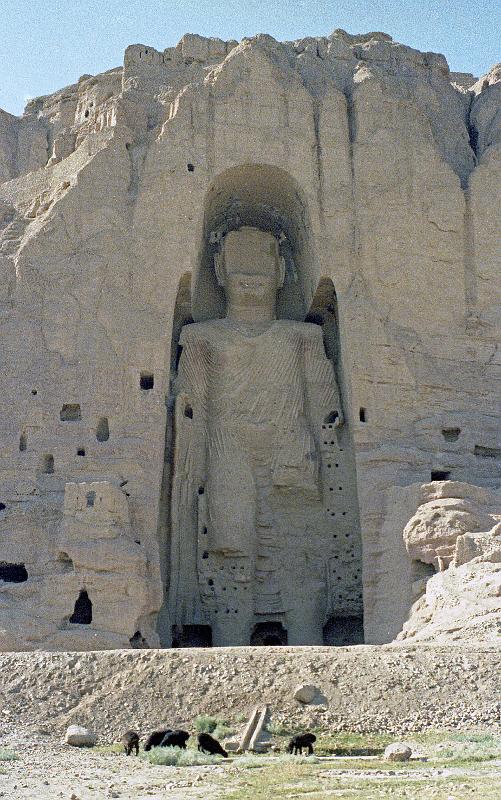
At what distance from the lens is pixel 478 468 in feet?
85.8

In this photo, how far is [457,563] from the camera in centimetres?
2259

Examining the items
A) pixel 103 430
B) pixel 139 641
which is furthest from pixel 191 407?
pixel 139 641

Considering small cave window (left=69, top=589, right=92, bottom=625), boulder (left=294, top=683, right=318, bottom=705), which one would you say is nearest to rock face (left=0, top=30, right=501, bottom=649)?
small cave window (left=69, top=589, right=92, bottom=625)

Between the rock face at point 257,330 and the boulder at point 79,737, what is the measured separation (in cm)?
727

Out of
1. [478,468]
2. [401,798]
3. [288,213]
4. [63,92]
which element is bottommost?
[401,798]

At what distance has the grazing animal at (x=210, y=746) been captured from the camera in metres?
14.7

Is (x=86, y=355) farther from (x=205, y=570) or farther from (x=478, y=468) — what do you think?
(x=478, y=468)

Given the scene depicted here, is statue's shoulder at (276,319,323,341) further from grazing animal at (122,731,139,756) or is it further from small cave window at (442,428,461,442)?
grazing animal at (122,731,139,756)

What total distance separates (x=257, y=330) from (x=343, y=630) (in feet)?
20.8

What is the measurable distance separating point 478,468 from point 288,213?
7.10m

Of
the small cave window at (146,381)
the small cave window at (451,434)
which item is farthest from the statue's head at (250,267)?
the small cave window at (451,434)

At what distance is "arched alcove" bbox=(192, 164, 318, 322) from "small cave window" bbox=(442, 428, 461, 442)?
4065 millimetres

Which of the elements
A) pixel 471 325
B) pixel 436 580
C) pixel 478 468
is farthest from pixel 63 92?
pixel 436 580

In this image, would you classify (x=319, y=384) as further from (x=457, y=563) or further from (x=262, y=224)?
(x=457, y=563)
